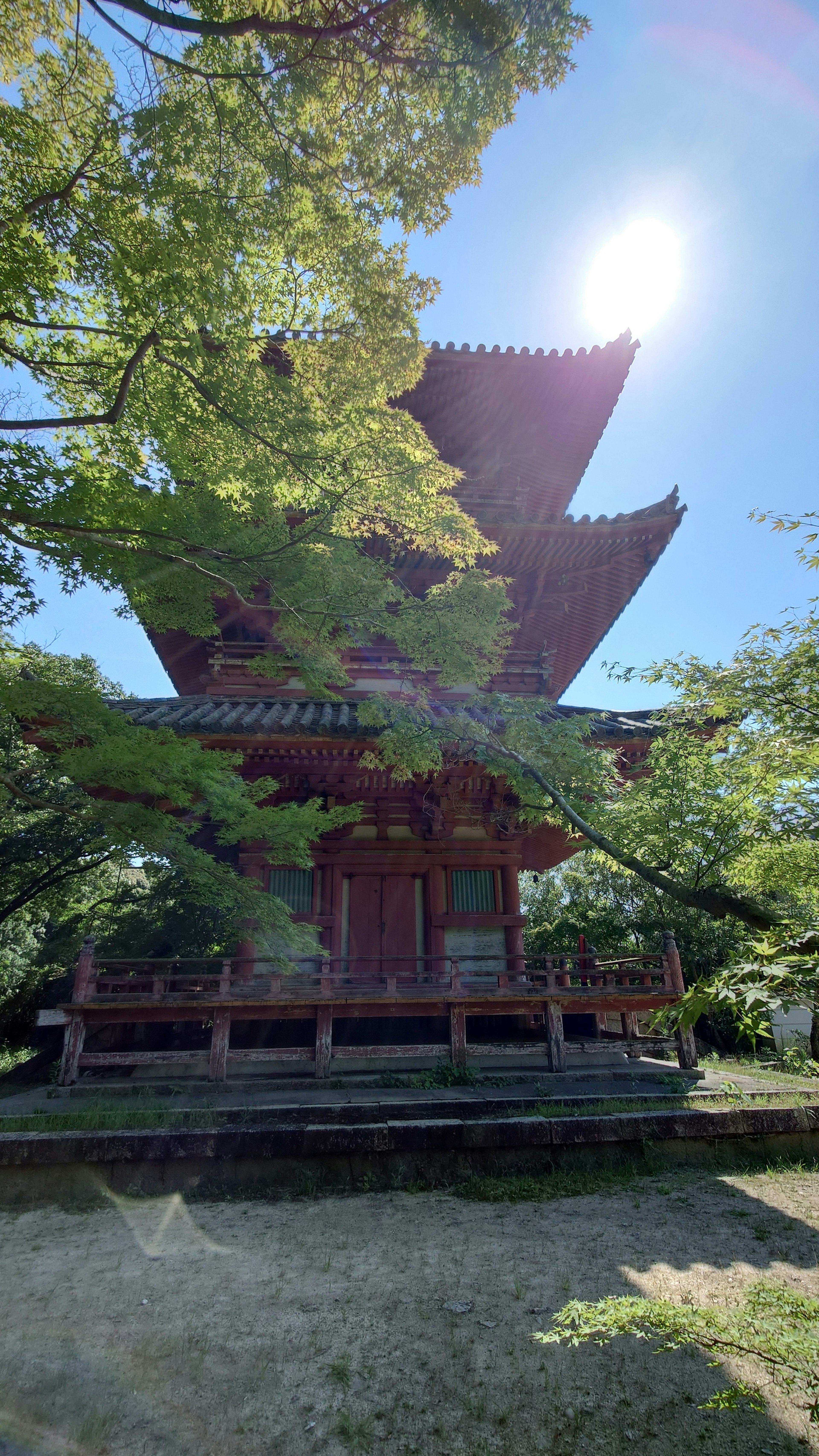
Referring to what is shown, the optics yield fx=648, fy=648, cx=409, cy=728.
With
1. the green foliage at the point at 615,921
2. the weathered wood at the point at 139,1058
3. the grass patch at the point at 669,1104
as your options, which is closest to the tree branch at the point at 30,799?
the weathered wood at the point at 139,1058

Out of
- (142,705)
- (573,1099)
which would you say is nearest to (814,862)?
(573,1099)

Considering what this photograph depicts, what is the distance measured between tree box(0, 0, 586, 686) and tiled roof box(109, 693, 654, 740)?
225 centimetres

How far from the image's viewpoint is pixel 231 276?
4.80m

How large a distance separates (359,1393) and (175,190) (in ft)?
22.5

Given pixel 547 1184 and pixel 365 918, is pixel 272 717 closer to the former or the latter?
pixel 365 918

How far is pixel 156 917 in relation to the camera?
12070mm

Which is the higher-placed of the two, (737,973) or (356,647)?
(356,647)

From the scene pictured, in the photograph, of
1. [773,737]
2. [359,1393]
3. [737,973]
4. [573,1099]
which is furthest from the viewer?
[573,1099]

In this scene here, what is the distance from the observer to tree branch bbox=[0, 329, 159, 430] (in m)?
4.40

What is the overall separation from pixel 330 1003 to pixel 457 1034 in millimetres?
1527

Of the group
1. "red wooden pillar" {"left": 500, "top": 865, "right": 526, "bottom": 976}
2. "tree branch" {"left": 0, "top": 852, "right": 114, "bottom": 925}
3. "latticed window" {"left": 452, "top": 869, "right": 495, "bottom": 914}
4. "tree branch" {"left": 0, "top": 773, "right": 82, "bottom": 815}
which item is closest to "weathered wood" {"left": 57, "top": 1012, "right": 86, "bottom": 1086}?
"tree branch" {"left": 0, "top": 773, "right": 82, "bottom": 815}

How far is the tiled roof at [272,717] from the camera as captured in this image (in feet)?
25.1

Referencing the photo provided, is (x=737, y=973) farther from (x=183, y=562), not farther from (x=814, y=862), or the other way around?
(x=183, y=562)

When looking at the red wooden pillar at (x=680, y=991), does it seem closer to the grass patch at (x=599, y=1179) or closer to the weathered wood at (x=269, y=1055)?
the grass patch at (x=599, y=1179)
